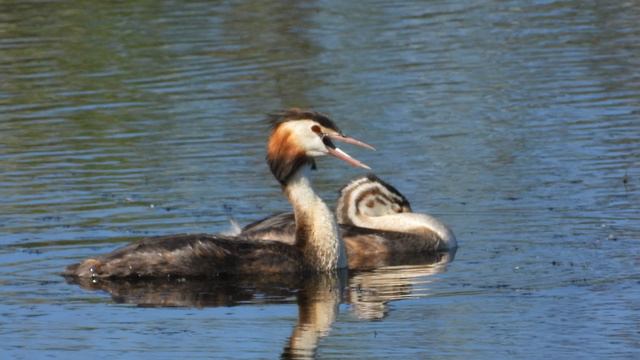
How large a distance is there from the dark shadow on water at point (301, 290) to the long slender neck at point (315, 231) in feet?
0.41

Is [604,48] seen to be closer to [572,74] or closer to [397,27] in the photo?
[572,74]

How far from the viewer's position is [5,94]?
967 inches

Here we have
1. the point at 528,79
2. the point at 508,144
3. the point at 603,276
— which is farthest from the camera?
the point at 528,79

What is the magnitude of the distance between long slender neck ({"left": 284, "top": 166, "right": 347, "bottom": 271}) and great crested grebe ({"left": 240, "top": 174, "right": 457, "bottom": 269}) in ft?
1.59

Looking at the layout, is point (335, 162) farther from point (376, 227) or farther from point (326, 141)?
point (326, 141)

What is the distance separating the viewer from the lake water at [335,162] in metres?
12.8

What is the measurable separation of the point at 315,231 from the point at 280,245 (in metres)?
0.29

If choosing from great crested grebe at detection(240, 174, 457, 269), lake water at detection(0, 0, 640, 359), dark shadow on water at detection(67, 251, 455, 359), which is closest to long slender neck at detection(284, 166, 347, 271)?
dark shadow on water at detection(67, 251, 455, 359)

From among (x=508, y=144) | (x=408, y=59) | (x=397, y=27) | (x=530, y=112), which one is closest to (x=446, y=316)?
(x=508, y=144)

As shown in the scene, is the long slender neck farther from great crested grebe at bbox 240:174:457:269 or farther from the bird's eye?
great crested grebe at bbox 240:174:457:269

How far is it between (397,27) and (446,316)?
15.6 metres

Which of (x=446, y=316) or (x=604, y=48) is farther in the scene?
(x=604, y=48)

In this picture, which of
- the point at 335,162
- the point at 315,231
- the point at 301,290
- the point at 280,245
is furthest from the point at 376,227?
the point at 335,162

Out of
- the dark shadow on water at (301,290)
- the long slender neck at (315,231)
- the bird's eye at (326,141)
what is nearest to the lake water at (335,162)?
the dark shadow on water at (301,290)
